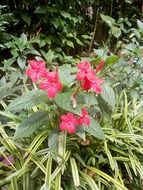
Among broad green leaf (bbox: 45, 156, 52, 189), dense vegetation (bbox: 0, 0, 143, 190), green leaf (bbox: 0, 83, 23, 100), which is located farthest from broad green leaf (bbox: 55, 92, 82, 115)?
green leaf (bbox: 0, 83, 23, 100)

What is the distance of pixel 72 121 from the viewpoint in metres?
1.59

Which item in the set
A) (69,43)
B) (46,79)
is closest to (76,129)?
(46,79)

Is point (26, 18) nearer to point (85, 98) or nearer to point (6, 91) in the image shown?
point (6, 91)

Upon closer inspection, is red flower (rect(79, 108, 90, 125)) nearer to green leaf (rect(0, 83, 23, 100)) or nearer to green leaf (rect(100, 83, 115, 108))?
green leaf (rect(100, 83, 115, 108))

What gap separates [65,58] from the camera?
3197 mm

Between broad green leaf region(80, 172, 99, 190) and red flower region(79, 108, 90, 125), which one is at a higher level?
red flower region(79, 108, 90, 125)

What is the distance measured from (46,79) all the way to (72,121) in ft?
0.68

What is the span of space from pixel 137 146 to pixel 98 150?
21cm

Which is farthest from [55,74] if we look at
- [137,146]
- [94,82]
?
[137,146]

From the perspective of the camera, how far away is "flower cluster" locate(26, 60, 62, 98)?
5.12 ft

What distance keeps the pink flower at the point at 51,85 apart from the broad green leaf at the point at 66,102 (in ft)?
0.09

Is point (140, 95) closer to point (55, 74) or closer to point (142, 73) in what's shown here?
point (142, 73)

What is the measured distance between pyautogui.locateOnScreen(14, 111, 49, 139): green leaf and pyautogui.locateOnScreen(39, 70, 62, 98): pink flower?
0.54 feet

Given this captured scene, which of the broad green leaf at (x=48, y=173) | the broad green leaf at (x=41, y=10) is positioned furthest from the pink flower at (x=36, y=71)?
the broad green leaf at (x=41, y=10)
